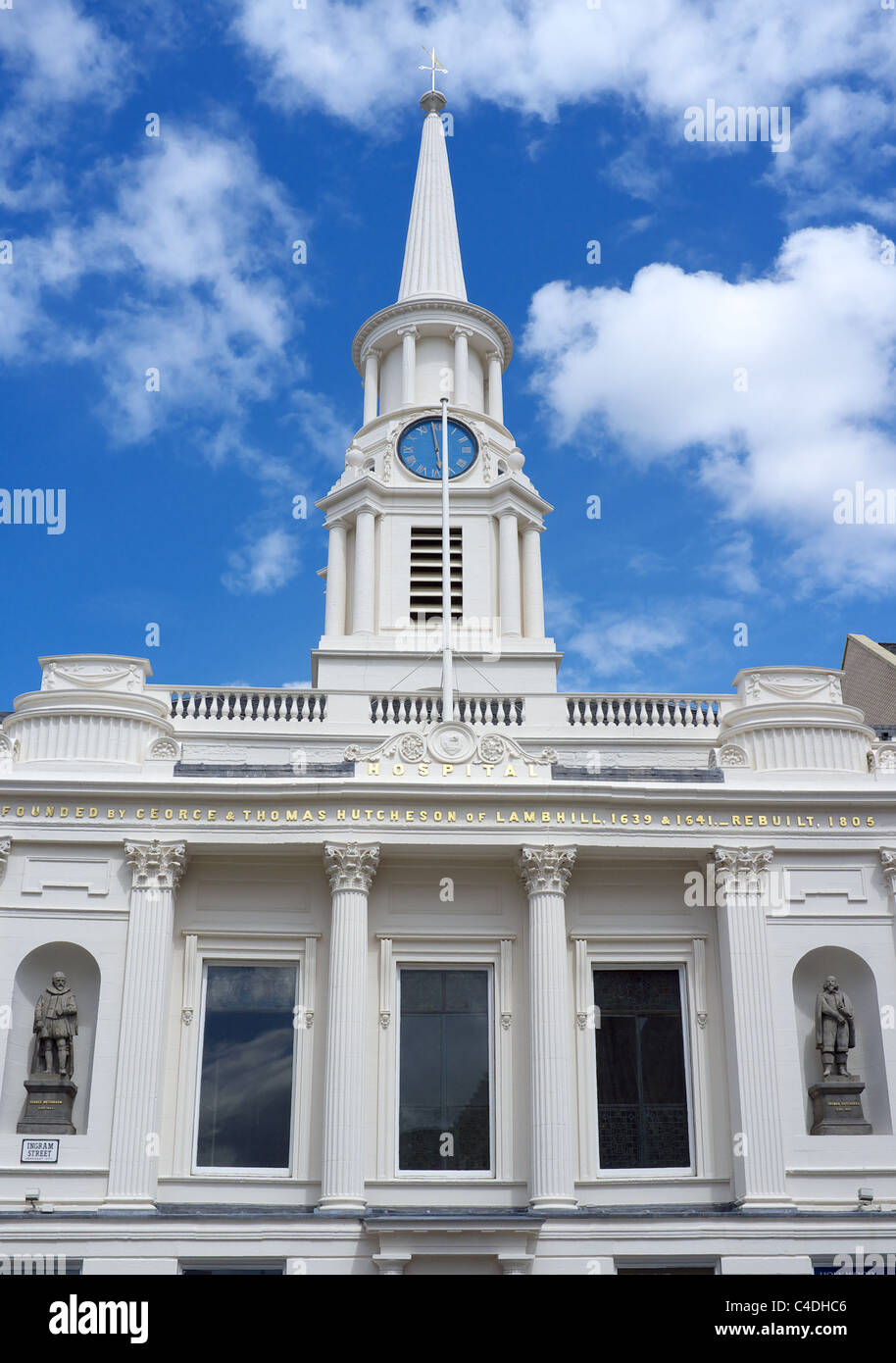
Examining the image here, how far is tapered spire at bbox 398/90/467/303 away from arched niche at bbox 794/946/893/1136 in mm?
30454

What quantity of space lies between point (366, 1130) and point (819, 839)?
10.2 metres

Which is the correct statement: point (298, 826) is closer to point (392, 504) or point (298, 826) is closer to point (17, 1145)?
point (17, 1145)

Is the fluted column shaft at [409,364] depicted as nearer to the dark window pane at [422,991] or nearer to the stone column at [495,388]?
the stone column at [495,388]

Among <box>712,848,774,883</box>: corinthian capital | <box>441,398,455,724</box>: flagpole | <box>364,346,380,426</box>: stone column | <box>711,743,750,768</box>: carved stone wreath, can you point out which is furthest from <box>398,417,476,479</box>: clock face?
<box>712,848,774,883</box>: corinthian capital

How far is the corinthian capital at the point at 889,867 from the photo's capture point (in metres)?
29.9

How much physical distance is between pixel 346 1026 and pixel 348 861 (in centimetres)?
307

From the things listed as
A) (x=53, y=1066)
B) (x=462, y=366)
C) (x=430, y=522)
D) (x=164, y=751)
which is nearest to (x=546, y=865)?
(x=164, y=751)

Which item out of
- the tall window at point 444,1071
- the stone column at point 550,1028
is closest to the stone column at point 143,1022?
the tall window at point 444,1071

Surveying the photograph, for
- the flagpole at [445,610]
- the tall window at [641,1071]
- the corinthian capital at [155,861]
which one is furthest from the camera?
the flagpole at [445,610]

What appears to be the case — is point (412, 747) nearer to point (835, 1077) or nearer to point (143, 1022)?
point (143, 1022)

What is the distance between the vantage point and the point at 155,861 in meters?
29.3

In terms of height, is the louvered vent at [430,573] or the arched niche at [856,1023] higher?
the louvered vent at [430,573]

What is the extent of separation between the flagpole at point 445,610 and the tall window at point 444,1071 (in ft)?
17.1
